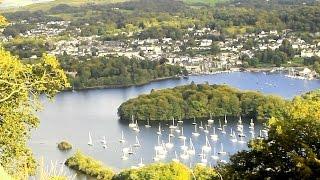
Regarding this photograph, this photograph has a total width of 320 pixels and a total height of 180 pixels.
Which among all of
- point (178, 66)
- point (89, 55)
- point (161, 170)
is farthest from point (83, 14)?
point (161, 170)

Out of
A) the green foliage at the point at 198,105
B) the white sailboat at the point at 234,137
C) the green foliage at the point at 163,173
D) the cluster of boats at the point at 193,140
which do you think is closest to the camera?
the green foliage at the point at 163,173

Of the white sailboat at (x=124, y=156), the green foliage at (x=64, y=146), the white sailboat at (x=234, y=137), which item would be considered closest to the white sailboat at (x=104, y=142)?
the green foliage at (x=64, y=146)

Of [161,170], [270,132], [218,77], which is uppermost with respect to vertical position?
[270,132]

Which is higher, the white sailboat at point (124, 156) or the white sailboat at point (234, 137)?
the white sailboat at point (124, 156)

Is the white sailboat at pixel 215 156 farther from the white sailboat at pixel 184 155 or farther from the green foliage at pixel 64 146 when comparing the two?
the green foliage at pixel 64 146

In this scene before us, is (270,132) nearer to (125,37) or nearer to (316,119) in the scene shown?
(316,119)
